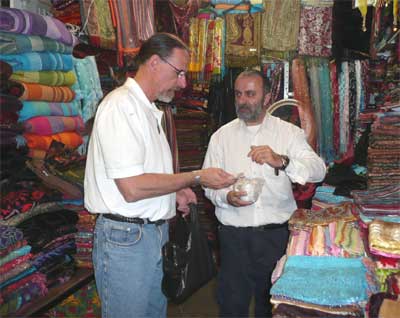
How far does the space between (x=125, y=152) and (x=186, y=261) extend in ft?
1.99

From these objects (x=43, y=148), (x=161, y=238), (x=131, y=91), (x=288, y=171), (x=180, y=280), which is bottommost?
(x=180, y=280)

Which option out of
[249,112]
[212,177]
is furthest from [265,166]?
[212,177]

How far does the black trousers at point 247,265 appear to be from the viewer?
2.61 metres

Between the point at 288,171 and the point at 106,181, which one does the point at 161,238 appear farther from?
the point at 288,171

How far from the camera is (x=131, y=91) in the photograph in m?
1.97

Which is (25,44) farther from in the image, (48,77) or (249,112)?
(249,112)

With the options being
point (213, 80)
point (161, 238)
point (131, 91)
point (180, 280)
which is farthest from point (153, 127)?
point (213, 80)

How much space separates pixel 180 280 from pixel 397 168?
1267 millimetres

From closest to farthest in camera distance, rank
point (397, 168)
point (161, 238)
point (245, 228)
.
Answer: point (161, 238) → point (397, 168) → point (245, 228)

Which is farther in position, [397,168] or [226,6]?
[226,6]

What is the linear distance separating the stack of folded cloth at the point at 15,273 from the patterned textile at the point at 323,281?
4.56ft

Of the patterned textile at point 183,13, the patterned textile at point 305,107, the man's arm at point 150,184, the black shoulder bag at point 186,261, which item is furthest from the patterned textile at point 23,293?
the patterned textile at point 305,107

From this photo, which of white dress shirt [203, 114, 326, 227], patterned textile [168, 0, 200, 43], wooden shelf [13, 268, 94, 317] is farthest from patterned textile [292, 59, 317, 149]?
wooden shelf [13, 268, 94, 317]

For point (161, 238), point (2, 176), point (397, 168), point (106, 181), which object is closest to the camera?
point (106, 181)
